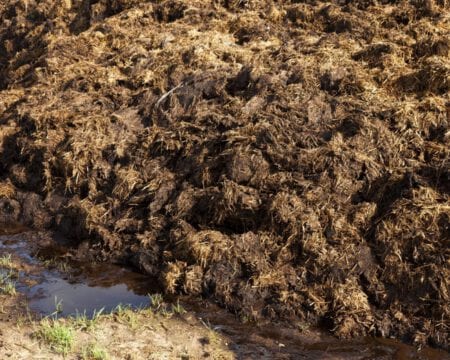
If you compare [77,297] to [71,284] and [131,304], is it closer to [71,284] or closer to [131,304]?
[71,284]

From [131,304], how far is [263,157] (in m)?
2.30

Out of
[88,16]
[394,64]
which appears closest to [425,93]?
[394,64]

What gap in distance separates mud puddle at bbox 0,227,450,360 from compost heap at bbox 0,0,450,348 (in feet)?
0.47

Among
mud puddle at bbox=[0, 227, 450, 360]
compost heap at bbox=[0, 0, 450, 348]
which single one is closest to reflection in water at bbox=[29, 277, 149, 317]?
mud puddle at bbox=[0, 227, 450, 360]

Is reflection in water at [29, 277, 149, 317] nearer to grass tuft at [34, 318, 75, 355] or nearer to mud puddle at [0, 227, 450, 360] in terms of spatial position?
mud puddle at [0, 227, 450, 360]

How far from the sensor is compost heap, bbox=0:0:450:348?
213 inches

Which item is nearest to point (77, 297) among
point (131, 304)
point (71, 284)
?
point (71, 284)

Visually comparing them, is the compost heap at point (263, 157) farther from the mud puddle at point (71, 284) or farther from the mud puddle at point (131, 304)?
the mud puddle at point (71, 284)

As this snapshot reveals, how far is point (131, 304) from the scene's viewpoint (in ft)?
18.4

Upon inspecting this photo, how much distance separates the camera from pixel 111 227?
6.86 metres

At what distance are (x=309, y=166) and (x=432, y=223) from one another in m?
1.53

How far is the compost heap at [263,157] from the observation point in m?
5.41

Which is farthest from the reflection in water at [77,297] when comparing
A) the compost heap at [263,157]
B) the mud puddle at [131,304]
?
the compost heap at [263,157]

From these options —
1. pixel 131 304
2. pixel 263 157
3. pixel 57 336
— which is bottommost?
pixel 131 304
